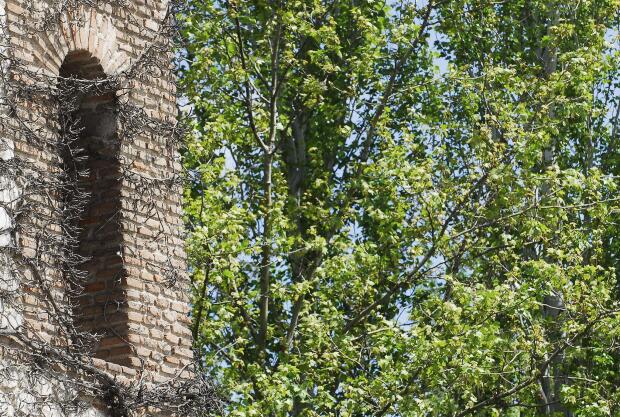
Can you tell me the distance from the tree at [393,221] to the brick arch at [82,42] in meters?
4.82

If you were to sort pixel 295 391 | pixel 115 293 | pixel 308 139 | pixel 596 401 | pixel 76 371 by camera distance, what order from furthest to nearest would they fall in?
pixel 308 139 < pixel 596 401 < pixel 295 391 < pixel 115 293 < pixel 76 371

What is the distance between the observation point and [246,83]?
1777 centimetres

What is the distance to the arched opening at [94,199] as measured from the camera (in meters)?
9.74

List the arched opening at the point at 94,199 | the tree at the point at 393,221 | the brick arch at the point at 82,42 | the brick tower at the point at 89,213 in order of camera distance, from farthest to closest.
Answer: the tree at the point at 393,221 → the arched opening at the point at 94,199 → the brick arch at the point at 82,42 → the brick tower at the point at 89,213

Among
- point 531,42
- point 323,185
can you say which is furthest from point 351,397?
point 531,42

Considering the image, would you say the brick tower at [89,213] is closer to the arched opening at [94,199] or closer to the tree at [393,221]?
the arched opening at [94,199]

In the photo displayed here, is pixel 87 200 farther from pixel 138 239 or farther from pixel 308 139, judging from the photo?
pixel 308 139

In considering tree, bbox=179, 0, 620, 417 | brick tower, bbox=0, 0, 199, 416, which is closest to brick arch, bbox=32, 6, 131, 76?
brick tower, bbox=0, 0, 199, 416

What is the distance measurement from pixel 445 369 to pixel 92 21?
663cm

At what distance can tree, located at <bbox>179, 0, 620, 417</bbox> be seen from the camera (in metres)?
15.4

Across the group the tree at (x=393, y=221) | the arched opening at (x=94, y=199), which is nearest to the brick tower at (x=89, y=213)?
the arched opening at (x=94, y=199)

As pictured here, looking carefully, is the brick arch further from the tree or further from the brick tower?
the tree

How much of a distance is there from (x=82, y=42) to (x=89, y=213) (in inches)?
49.7

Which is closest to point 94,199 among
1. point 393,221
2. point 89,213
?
point 89,213
